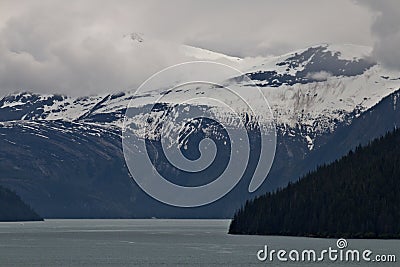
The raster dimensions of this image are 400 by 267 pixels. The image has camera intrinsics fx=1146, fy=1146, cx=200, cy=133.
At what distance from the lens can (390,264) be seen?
19900 centimetres

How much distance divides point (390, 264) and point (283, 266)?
1859 centimetres

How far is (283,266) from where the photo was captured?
19888 centimetres

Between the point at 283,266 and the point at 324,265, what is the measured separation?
7290mm

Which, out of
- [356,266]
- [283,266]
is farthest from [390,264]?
[283,266]

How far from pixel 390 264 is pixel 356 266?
19.7 ft

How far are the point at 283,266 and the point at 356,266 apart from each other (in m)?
12.6

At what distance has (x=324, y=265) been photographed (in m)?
200

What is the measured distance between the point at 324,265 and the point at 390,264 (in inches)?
449

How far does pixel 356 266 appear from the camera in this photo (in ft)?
651

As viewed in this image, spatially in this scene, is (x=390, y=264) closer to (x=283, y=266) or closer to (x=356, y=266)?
(x=356, y=266)
